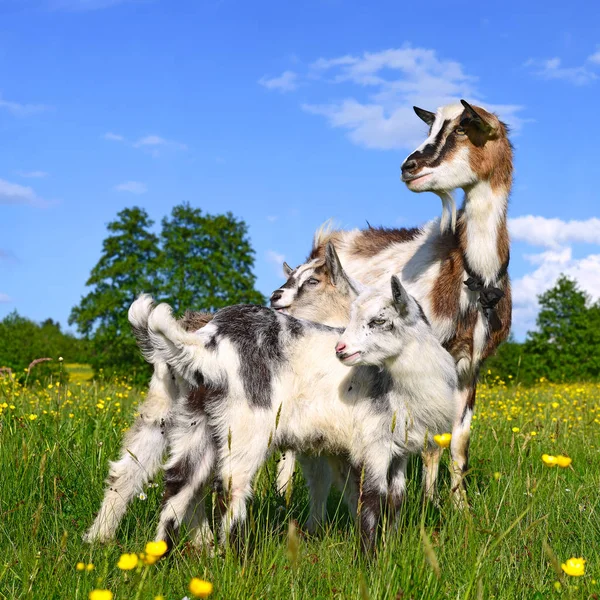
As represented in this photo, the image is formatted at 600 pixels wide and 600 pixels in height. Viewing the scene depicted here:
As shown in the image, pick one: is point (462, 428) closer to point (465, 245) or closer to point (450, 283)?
point (450, 283)

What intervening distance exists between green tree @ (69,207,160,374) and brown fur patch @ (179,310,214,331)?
2000cm

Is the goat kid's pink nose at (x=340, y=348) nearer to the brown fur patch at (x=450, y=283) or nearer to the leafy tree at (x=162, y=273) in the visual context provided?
the brown fur patch at (x=450, y=283)

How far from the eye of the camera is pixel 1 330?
15.3 m

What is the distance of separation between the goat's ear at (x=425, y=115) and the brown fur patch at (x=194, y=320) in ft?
8.04

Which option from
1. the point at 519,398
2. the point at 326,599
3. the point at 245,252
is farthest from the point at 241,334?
the point at 245,252

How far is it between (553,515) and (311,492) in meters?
1.58

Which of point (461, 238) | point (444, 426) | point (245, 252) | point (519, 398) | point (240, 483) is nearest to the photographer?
point (240, 483)

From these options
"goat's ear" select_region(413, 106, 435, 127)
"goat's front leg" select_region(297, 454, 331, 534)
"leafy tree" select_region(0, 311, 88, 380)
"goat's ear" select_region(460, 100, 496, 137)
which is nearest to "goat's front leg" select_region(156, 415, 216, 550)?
"goat's front leg" select_region(297, 454, 331, 534)

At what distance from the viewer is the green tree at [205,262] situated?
81.3 feet

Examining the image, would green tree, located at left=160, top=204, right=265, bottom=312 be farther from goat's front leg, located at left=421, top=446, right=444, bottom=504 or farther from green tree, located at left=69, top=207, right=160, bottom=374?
goat's front leg, located at left=421, top=446, right=444, bottom=504

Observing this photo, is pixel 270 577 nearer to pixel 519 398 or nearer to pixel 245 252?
pixel 519 398

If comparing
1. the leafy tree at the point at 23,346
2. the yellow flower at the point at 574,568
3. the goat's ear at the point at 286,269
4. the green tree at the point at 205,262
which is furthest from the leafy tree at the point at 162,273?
the yellow flower at the point at 574,568

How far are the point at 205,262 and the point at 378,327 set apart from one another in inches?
874

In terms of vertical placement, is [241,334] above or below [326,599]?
above
